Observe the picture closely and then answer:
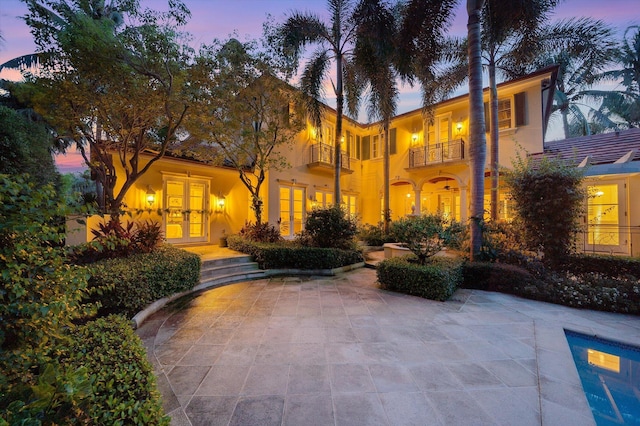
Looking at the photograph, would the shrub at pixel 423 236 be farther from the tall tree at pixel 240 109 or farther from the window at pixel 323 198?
the window at pixel 323 198

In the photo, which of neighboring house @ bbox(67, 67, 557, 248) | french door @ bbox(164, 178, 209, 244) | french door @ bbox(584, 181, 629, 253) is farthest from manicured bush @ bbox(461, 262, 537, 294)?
french door @ bbox(164, 178, 209, 244)

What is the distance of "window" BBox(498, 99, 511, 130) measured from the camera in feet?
35.6

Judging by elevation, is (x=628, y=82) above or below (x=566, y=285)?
above

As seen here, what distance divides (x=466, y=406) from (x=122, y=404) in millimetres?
2667

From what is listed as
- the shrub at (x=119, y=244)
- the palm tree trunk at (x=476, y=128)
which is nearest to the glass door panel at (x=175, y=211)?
the shrub at (x=119, y=244)

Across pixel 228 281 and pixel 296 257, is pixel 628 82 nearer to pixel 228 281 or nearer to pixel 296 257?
pixel 296 257

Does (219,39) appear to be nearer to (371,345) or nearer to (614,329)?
(371,345)

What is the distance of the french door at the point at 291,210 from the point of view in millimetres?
11172

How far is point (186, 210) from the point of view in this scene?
933 cm

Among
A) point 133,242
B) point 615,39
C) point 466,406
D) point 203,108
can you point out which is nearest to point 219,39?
point 203,108

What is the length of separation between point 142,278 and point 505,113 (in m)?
14.0

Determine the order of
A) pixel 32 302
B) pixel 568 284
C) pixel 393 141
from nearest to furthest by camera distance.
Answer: pixel 32 302
pixel 568 284
pixel 393 141

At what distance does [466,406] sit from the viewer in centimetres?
227

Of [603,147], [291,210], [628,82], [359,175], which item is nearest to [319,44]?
[291,210]
